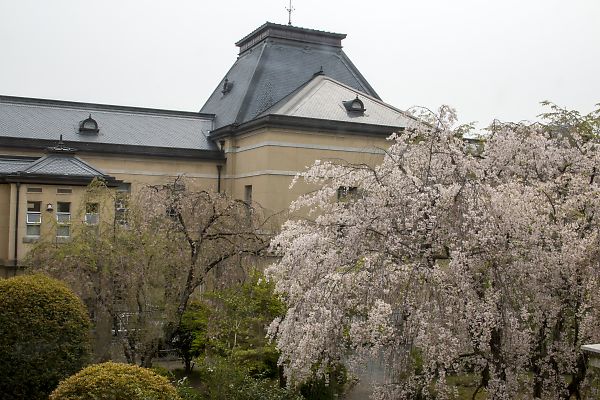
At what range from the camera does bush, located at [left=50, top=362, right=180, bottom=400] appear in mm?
7543

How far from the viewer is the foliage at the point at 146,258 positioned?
1195cm

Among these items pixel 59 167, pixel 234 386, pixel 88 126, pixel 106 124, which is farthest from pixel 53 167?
pixel 234 386

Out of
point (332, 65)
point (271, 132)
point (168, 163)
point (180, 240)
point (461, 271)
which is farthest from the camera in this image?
point (332, 65)

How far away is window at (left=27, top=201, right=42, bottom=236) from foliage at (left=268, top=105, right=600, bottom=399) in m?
9.93

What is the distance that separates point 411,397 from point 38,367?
5066mm

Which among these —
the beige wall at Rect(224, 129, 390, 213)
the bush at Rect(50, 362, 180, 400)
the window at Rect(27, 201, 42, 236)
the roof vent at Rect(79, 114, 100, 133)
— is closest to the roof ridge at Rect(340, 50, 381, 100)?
the beige wall at Rect(224, 129, 390, 213)

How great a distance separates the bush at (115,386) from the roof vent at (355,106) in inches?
659

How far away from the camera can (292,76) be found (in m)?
25.7

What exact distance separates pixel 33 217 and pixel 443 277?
41.6ft

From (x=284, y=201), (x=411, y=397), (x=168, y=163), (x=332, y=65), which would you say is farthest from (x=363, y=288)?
(x=332, y=65)

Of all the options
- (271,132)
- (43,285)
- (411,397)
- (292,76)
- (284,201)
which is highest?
(292,76)

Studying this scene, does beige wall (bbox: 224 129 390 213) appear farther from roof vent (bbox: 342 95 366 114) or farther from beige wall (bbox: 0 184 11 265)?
beige wall (bbox: 0 184 11 265)

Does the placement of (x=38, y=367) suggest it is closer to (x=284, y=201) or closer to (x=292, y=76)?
(x=284, y=201)

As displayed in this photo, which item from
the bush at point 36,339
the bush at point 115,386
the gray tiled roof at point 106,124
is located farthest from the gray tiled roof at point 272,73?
the bush at point 115,386
